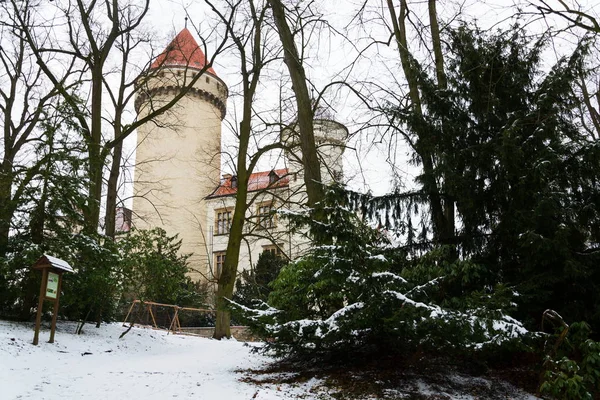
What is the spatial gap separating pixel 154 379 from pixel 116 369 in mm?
1272

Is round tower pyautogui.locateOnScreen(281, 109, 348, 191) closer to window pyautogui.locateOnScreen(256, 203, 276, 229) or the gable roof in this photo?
window pyautogui.locateOnScreen(256, 203, 276, 229)

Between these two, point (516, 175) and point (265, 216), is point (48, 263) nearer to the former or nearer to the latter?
point (265, 216)

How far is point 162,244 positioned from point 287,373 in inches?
247

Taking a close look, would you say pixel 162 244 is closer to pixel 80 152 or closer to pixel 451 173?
pixel 80 152

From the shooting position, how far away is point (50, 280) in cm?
900

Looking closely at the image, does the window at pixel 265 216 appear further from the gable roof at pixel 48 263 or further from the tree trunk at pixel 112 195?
the tree trunk at pixel 112 195

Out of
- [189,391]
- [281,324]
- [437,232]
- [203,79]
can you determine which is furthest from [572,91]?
[203,79]

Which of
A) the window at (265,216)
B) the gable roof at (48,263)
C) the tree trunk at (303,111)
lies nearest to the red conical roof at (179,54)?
the window at (265,216)

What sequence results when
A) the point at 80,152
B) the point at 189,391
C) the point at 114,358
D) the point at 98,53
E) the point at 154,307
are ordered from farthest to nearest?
1. the point at 154,307
2. the point at 98,53
3. the point at 80,152
4. the point at 114,358
5. the point at 189,391

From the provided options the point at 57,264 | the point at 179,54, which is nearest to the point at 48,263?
the point at 57,264

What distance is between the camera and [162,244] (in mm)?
12375

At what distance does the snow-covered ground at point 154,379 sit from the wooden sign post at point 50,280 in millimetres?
335

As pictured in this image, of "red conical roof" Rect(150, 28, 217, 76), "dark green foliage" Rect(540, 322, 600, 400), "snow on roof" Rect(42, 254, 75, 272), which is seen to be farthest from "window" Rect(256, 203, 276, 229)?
"red conical roof" Rect(150, 28, 217, 76)

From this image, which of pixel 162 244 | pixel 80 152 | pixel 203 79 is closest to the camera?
pixel 80 152
